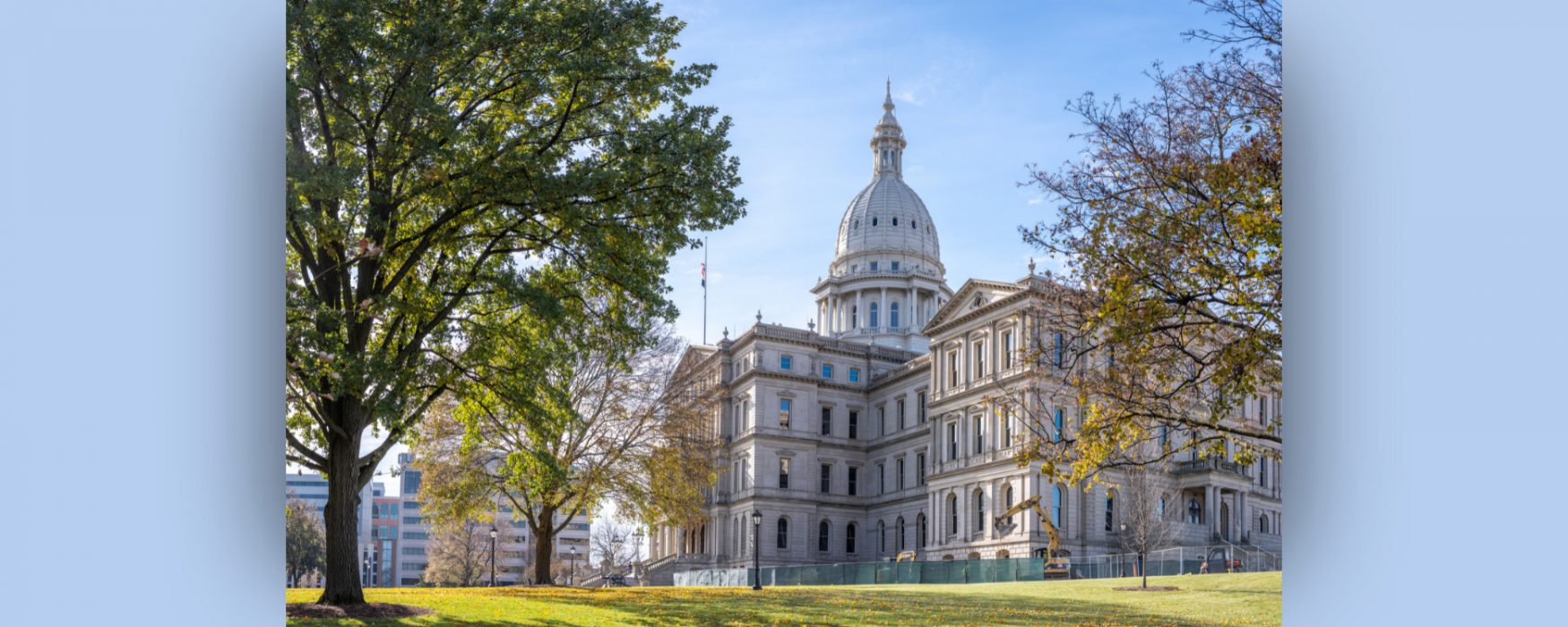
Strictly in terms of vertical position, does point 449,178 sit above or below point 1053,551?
above

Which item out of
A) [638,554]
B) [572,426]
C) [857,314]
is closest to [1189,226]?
[857,314]

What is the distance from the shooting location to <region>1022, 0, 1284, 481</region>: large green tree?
39.6 feet

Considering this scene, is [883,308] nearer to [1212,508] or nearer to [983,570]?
[983,570]

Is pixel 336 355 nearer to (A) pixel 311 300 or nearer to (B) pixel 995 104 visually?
(A) pixel 311 300

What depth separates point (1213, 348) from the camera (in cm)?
1302

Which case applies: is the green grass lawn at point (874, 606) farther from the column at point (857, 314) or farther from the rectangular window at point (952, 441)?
the rectangular window at point (952, 441)

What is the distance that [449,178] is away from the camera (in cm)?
1343

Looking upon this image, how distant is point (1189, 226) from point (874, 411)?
10109mm

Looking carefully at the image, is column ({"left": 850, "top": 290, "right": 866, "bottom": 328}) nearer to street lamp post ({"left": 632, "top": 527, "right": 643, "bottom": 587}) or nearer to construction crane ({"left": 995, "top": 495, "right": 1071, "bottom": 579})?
construction crane ({"left": 995, "top": 495, "right": 1071, "bottom": 579})

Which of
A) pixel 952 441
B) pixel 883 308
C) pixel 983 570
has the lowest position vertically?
pixel 983 570
